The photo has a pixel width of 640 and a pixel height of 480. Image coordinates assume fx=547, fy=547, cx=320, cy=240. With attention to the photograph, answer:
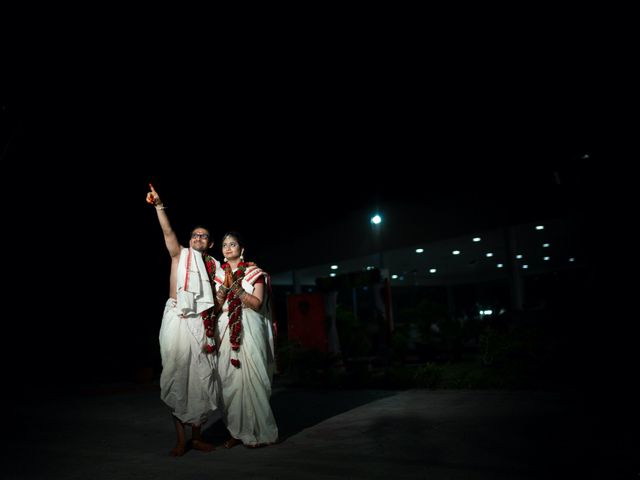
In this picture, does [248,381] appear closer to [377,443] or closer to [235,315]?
[235,315]

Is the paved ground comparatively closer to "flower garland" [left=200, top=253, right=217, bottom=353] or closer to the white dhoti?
the white dhoti

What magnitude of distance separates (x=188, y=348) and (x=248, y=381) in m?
0.64

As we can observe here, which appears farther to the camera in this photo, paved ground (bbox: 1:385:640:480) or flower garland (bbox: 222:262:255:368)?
flower garland (bbox: 222:262:255:368)

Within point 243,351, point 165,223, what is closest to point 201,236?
point 165,223

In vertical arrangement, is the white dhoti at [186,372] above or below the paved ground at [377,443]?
above

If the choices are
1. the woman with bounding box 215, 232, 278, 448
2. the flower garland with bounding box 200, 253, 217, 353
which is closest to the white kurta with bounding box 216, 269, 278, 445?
the woman with bounding box 215, 232, 278, 448

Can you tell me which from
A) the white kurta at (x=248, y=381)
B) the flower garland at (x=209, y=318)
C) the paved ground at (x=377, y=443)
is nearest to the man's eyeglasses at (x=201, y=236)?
the flower garland at (x=209, y=318)

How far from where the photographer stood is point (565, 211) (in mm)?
13578

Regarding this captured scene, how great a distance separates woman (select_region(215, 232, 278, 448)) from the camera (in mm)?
4895

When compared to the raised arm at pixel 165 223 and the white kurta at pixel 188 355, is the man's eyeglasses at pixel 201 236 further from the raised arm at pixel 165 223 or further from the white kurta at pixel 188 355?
the white kurta at pixel 188 355

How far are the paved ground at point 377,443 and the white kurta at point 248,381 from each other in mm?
198

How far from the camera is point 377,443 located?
4695mm

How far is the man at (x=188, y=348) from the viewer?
4746 mm

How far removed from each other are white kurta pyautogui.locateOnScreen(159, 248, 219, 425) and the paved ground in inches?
16.7
